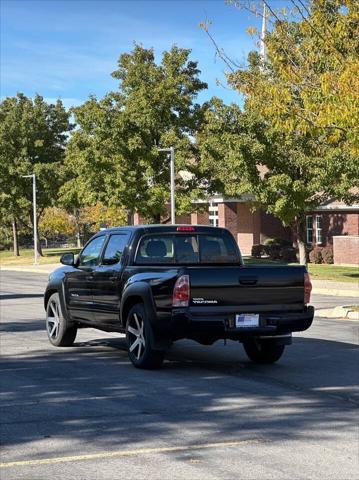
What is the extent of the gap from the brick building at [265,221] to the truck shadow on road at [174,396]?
29179 millimetres

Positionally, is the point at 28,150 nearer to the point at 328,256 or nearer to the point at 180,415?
the point at 328,256

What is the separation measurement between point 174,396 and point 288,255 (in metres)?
33.6

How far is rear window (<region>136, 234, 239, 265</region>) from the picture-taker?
382 inches

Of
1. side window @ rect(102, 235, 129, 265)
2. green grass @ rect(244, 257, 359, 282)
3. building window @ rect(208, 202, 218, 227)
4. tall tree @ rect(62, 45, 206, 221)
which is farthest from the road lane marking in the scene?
building window @ rect(208, 202, 218, 227)

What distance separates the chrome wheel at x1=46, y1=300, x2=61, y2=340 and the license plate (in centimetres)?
351

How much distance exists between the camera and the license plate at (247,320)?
8695 millimetres

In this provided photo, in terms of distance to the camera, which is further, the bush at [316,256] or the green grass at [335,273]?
the bush at [316,256]

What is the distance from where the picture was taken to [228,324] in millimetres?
8641

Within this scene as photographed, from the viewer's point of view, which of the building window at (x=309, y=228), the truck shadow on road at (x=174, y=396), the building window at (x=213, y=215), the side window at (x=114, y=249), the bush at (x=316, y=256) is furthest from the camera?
the building window at (x=213, y=215)

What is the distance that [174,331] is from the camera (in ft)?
28.0

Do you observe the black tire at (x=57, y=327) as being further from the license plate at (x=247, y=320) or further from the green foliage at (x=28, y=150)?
the green foliage at (x=28, y=150)

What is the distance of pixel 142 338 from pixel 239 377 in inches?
50.9

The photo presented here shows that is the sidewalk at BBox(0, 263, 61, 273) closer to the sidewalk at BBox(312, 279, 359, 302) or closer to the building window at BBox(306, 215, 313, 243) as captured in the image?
the building window at BBox(306, 215, 313, 243)

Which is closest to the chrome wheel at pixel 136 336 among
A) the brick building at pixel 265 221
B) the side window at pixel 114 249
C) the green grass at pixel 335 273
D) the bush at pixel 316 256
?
the side window at pixel 114 249
